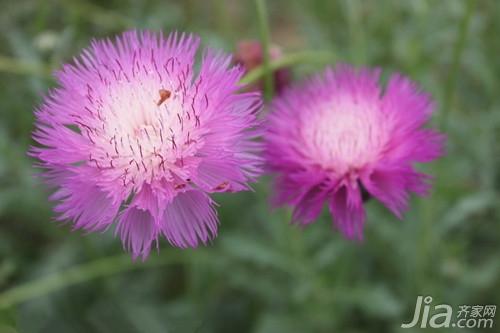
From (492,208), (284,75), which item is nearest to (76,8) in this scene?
(284,75)

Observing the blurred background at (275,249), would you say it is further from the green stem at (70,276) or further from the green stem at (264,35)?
the green stem at (264,35)

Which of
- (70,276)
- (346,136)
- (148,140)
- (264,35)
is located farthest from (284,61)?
(70,276)

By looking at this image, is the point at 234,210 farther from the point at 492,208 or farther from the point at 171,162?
the point at 171,162

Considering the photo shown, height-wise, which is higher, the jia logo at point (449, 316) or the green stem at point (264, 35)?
the green stem at point (264, 35)

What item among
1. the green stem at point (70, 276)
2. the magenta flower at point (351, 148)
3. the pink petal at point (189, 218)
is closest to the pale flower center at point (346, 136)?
the magenta flower at point (351, 148)

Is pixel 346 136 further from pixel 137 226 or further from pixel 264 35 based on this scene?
pixel 137 226
